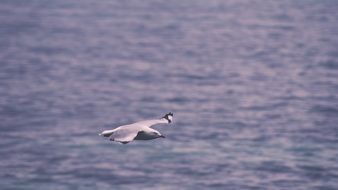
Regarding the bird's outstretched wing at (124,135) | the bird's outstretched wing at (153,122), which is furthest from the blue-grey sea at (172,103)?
the bird's outstretched wing at (124,135)

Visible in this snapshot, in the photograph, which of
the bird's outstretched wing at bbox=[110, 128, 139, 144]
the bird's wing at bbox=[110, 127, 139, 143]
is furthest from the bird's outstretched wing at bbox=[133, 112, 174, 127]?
the bird's outstretched wing at bbox=[110, 128, 139, 144]

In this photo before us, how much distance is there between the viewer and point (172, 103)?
76.9 m

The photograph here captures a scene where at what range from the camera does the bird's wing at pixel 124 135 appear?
20.6 m

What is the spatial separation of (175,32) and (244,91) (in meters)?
55.9

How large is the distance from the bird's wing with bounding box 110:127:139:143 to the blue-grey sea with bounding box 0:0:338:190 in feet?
96.8

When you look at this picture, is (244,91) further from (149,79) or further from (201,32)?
(201,32)

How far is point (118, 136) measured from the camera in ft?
69.1

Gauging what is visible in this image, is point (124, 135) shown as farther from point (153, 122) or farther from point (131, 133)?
point (153, 122)

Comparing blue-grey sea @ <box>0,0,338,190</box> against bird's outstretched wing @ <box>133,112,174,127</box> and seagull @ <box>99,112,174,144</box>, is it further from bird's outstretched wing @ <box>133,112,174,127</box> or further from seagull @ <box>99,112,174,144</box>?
seagull @ <box>99,112,174,144</box>

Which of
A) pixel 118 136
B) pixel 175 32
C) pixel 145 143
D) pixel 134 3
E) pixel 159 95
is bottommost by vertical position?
pixel 118 136

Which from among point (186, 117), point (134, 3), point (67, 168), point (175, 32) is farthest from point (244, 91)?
point (134, 3)

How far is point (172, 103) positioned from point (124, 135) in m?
55.6

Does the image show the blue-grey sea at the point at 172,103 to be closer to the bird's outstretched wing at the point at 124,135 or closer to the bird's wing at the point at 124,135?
the bird's wing at the point at 124,135

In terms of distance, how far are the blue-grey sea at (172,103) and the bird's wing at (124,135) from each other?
29.5m
